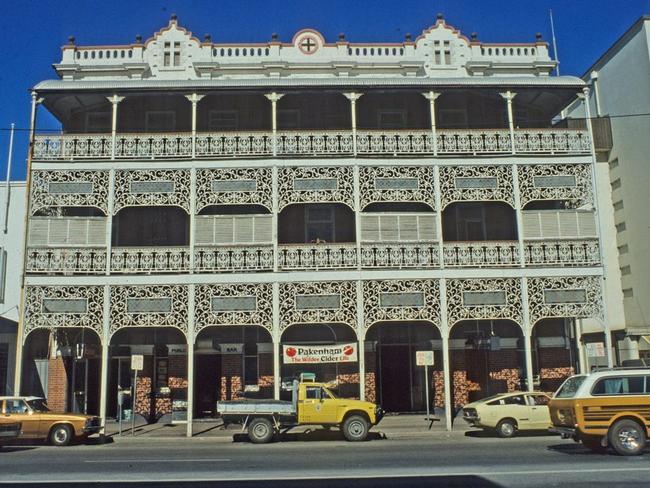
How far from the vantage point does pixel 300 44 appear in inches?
1054

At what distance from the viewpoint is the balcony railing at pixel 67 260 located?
21797 millimetres

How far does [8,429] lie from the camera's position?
17922 millimetres

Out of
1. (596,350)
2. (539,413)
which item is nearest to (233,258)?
(539,413)

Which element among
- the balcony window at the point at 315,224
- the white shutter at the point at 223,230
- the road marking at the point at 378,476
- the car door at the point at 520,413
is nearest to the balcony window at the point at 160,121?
the white shutter at the point at 223,230

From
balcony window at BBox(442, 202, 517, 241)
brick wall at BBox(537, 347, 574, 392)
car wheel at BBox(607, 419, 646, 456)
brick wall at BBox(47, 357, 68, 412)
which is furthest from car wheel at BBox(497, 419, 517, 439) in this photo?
brick wall at BBox(47, 357, 68, 412)

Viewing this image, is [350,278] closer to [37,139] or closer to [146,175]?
[146,175]

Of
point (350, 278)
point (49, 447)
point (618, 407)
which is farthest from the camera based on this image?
point (350, 278)

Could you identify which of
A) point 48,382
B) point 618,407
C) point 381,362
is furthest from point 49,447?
point 618,407

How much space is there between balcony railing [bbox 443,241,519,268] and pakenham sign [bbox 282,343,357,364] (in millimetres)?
4373

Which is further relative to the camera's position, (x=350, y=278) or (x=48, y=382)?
(x=48, y=382)

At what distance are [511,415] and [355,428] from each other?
14.9 ft

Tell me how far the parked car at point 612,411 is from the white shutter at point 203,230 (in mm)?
12519

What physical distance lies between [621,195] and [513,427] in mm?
12006

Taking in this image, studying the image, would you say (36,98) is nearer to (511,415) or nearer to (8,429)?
(8,429)
